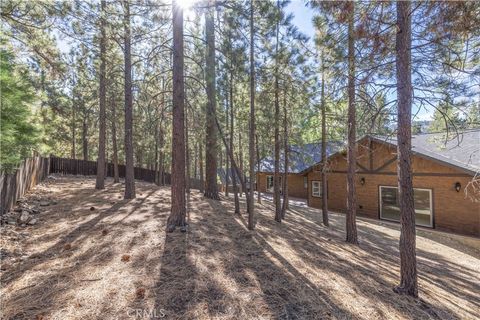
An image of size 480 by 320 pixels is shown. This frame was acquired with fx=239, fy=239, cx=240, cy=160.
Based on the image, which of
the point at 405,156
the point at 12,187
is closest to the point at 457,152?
the point at 405,156

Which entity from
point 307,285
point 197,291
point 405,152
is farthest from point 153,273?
Answer: point 405,152

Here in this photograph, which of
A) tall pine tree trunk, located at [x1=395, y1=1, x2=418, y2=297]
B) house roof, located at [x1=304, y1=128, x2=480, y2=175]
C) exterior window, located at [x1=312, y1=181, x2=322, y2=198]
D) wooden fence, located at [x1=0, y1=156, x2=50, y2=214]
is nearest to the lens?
tall pine tree trunk, located at [x1=395, y1=1, x2=418, y2=297]

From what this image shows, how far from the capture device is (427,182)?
1041 cm

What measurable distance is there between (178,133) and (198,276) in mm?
2965

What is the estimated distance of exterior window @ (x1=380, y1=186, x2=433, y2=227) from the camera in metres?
10.4

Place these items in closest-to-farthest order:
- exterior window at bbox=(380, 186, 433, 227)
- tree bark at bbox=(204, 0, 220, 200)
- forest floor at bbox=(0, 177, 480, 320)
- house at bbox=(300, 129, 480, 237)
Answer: forest floor at bbox=(0, 177, 480, 320) < tree bark at bbox=(204, 0, 220, 200) < house at bbox=(300, 129, 480, 237) < exterior window at bbox=(380, 186, 433, 227)

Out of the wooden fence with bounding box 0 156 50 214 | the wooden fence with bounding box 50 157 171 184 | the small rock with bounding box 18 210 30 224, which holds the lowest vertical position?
the small rock with bounding box 18 210 30 224

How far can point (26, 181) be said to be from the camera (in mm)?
7469

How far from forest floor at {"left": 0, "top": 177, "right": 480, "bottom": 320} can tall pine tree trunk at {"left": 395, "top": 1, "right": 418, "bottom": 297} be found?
45 cm

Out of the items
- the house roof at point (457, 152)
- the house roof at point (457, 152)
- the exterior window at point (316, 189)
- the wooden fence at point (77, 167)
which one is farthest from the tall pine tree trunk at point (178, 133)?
the wooden fence at point (77, 167)

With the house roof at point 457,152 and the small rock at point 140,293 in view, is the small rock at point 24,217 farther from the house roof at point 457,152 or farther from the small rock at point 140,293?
the house roof at point 457,152

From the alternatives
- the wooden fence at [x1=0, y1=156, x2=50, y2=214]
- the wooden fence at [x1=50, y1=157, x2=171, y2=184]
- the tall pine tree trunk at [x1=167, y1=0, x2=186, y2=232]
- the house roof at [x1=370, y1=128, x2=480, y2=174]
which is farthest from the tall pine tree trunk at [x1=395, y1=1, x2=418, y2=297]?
the wooden fence at [x1=50, y1=157, x2=171, y2=184]

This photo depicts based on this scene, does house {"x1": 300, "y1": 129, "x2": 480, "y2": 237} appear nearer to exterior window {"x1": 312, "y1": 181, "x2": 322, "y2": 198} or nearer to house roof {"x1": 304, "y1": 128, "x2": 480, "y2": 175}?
house roof {"x1": 304, "y1": 128, "x2": 480, "y2": 175}

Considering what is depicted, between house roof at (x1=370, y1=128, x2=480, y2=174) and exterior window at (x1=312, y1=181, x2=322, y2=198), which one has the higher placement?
house roof at (x1=370, y1=128, x2=480, y2=174)
